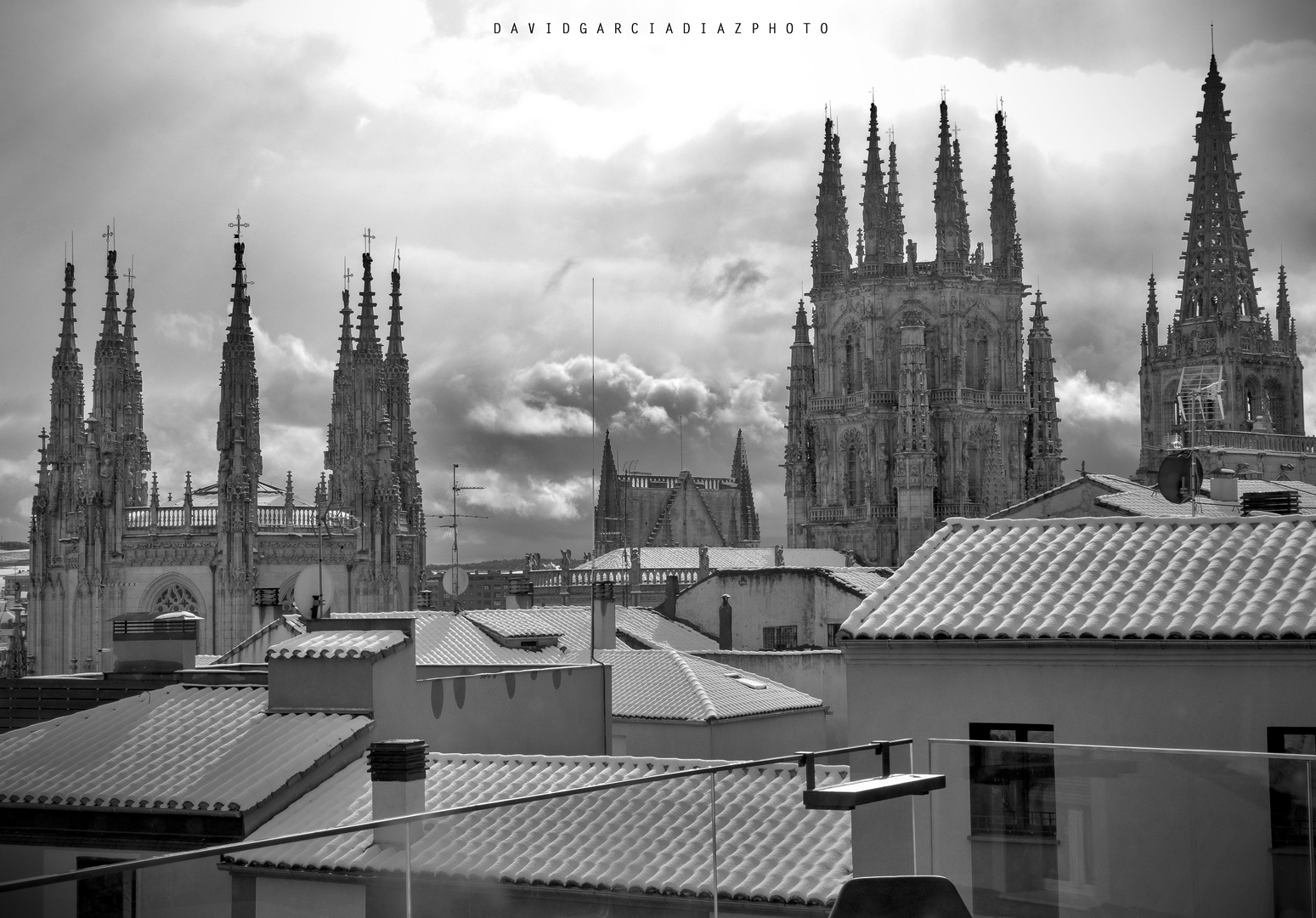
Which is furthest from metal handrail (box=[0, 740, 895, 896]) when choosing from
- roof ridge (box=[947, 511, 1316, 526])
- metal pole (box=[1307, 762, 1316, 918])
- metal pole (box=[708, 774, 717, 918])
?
roof ridge (box=[947, 511, 1316, 526])

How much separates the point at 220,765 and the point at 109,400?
1343 inches

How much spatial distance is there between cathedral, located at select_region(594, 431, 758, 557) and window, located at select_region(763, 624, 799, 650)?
1676 inches

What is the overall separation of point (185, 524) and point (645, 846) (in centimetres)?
3817

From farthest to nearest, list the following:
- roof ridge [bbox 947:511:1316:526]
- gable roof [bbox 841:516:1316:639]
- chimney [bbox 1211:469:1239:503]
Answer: chimney [bbox 1211:469:1239:503], roof ridge [bbox 947:511:1316:526], gable roof [bbox 841:516:1316:639]

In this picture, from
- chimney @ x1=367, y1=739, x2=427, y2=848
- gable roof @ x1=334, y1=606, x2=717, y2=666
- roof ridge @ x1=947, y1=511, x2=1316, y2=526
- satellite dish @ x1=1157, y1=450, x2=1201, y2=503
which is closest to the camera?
chimney @ x1=367, y1=739, x2=427, y2=848

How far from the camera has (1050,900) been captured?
361 inches

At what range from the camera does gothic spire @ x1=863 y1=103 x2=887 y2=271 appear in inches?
2849

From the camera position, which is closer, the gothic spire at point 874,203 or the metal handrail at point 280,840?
the metal handrail at point 280,840

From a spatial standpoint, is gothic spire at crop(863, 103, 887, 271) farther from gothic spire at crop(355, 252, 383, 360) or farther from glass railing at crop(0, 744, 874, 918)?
glass railing at crop(0, 744, 874, 918)

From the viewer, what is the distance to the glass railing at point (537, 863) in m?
5.90

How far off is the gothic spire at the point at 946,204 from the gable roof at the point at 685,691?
43.2 metres

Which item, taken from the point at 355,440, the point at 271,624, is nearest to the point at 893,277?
the point at 355,440

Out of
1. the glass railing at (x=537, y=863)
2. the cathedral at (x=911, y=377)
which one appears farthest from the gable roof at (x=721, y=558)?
the glass railing at (x=537, y=863)

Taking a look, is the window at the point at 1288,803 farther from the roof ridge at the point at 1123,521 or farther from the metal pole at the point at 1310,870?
the roof ridge at the point at 1123,521
